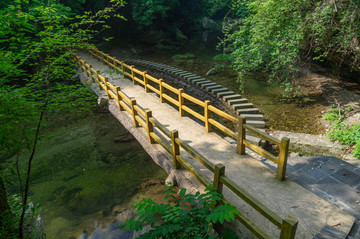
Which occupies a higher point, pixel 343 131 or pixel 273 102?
pixel 343 131

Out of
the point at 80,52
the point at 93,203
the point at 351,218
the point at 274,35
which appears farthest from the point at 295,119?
the point at 80,52

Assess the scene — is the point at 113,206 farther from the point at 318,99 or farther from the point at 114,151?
the point at 318,99

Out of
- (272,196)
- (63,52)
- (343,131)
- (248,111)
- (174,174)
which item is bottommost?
(248,111)

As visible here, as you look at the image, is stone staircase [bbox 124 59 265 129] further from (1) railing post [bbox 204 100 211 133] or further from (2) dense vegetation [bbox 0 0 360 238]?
(1) railing post [bbox 204 100 211 133]

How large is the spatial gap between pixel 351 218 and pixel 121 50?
2303 cm

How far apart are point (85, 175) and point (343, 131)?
8.56 meters

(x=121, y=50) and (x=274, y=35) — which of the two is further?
(x=121, y=50)

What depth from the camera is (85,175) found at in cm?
708

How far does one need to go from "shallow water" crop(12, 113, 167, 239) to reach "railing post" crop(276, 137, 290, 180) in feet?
12.0

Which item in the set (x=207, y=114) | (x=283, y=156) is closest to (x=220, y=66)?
(x=207, y=114)

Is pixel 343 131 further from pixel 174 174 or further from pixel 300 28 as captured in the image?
pixel 174 174

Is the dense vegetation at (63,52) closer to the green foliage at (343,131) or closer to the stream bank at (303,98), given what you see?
the green foliage at (343,131)

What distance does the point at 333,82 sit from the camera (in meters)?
11.6

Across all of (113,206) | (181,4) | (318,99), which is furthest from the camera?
(181,4)
